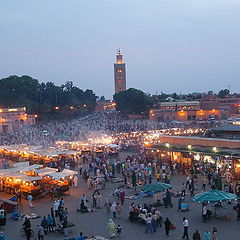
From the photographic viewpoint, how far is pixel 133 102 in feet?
312

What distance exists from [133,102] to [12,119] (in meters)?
30.0

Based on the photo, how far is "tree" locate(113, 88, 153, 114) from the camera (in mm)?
94562

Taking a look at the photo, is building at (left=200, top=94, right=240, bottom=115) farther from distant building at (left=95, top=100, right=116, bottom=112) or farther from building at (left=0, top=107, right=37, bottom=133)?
distant building at (left=95, top=100, right=116, bottom=112)

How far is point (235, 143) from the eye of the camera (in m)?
24.5

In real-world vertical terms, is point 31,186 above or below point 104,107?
below

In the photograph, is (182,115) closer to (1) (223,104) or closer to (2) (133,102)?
(2) (133,102)

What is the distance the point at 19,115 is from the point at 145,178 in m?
58.8

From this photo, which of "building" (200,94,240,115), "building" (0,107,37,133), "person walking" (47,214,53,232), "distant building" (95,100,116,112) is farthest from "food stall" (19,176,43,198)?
"distant building" (95,100,116,112)

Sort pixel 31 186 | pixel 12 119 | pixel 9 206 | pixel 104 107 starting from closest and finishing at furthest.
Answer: pixel 9 206, pixel 31 186, pixel 12 119, pixel 104 107

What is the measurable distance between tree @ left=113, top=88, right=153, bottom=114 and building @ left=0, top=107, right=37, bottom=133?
24.3 metres

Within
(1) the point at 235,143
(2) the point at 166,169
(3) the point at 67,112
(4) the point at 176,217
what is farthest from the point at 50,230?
(3) the point at 67,112

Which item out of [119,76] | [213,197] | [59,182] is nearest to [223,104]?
[119,76]

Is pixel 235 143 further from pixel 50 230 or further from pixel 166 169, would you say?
pixel 50 230

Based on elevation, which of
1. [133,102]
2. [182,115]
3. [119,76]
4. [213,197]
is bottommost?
[213,197]
